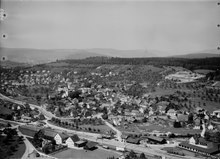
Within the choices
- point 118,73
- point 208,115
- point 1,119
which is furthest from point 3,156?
point 118,73

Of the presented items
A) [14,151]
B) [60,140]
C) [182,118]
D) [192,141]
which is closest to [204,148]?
[192,141]

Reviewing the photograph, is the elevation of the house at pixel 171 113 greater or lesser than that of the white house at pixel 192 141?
greater

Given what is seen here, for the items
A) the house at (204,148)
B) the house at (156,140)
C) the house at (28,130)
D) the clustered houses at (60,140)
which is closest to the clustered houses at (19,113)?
the house at (28,130)

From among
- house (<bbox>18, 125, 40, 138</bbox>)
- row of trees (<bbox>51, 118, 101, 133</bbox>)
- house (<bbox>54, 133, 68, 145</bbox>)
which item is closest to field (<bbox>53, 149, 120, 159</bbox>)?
house (<bbox>54, 133, 68, 145</bbox>)

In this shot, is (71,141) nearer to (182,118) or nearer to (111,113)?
(111,113)

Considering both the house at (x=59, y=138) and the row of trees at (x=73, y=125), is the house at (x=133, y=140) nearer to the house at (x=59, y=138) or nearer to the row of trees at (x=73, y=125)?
the row of trees at (x=73, y=125)
